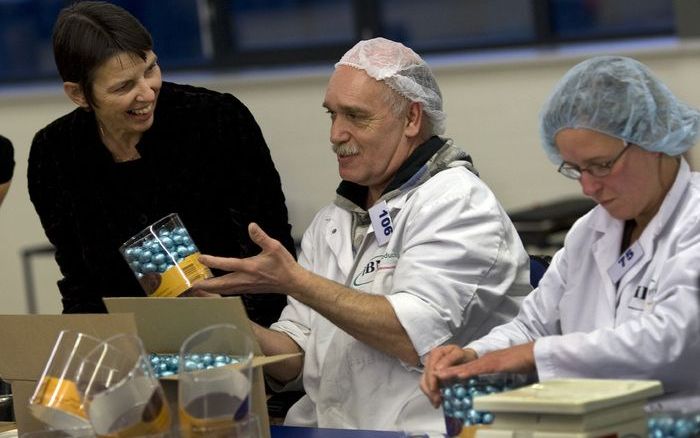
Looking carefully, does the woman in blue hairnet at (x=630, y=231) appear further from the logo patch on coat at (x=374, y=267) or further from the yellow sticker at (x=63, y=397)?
the yellow sticker at (x=63, y=397)

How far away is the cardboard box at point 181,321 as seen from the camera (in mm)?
2561

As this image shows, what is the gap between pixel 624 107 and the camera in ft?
7.98

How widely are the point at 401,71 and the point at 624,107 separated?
0.84 m

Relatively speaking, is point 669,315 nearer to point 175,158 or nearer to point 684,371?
point 684,371

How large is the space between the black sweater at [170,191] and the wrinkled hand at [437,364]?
1011 millimetres

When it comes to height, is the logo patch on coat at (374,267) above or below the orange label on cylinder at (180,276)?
below

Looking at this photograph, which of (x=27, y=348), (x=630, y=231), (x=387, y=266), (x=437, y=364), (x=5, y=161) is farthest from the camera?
(x=5, y=161)

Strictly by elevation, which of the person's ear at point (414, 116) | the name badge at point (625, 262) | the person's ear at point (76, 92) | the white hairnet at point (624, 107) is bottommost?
the name badge at point (625, 262)

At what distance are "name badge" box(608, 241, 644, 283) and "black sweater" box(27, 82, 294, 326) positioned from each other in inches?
45.2

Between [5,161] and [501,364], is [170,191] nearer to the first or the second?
[5,161]

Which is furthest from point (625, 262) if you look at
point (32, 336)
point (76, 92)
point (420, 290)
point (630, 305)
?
point (76, 92)

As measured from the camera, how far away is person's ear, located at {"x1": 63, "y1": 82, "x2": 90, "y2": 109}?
3404mm

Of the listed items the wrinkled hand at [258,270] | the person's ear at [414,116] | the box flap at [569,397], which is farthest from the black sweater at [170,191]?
the box flap at [569,397]

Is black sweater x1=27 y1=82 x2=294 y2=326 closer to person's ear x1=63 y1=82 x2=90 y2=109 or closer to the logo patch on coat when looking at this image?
person's ear x1=63 y1=82 x2=90 y2=109
